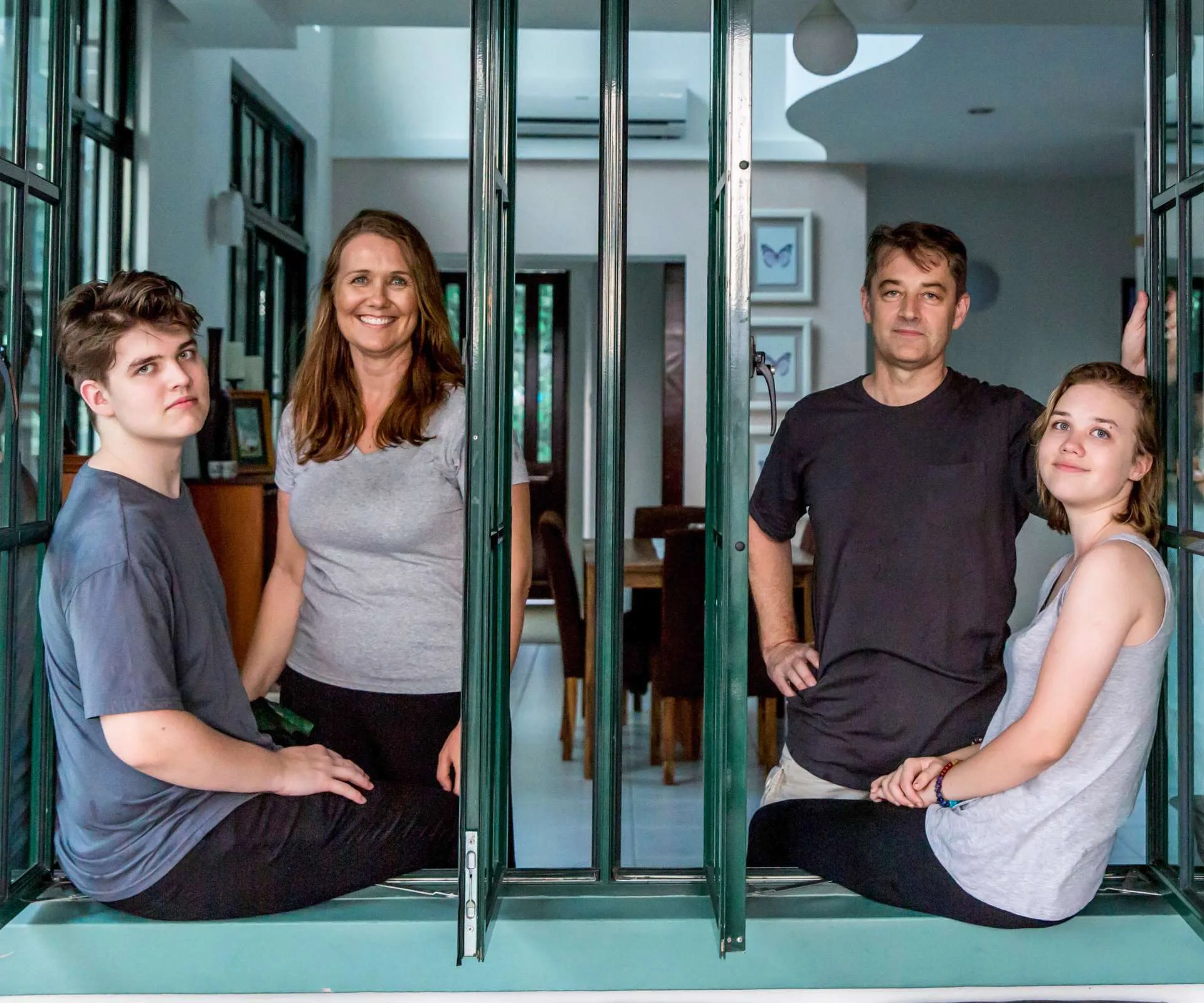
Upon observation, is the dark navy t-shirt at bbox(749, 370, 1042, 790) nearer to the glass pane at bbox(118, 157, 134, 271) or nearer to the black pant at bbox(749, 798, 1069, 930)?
the black pant at bbox(749, 798, 1069, 930)

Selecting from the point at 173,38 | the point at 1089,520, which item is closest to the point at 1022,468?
the point at 1089,520

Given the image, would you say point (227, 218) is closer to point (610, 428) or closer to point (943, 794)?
point (610, 428)

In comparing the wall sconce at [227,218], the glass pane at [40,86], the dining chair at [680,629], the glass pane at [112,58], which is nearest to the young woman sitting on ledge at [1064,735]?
the glass pane at [40,86]

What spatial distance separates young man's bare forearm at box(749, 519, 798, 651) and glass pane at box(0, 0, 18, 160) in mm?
1391

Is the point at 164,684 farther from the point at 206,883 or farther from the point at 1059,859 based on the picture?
the point at 1059,859

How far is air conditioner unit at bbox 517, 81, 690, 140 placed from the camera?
23.6 feet

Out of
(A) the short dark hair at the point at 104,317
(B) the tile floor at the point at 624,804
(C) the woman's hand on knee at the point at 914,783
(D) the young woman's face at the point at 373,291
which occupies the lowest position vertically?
(B) the tile floor at the point at 624,804

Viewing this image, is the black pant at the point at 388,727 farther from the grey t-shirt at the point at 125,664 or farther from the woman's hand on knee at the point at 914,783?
the woman's hand on knee at the point at 914,783

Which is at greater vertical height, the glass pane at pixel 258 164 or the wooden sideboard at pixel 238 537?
the glass pane at pixel 258 164

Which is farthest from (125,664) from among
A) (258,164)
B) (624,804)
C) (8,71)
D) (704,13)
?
(258,164)

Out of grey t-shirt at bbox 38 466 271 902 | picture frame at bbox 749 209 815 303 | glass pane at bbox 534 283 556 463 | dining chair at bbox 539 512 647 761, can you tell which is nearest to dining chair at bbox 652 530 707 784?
dining chair at bbox 539 512 647 761

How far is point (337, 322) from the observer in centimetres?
215

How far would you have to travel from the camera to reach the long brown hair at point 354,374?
81.8 inches

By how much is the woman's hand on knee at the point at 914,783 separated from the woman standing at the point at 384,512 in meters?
0.64
